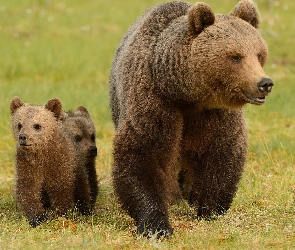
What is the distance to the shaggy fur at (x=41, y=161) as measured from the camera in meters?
7.55

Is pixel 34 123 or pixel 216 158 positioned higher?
pixel 34 123

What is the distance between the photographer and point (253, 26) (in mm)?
6859

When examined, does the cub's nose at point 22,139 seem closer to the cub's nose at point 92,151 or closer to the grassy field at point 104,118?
the grassy field at point 104,118

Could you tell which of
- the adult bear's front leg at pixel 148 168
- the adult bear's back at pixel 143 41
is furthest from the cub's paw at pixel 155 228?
the adult bear's back at pixel 143 41

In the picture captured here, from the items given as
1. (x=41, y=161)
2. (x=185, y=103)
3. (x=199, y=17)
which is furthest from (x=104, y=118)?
(x=199, y=17)

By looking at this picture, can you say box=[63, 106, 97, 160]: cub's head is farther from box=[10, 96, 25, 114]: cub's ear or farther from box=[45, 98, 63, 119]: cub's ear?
box=[10, 96, 25, 114]: cub's ear

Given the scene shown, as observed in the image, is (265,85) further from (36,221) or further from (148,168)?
(36,221)

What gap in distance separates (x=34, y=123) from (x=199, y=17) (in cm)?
211

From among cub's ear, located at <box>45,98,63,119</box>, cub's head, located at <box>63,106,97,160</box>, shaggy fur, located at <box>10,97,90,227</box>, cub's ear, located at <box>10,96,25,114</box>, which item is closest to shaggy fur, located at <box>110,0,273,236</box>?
cub's ear, located at <box>45,98,63,119</box>

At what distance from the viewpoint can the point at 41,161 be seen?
764 centimetres

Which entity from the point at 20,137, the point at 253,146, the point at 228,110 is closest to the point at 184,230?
the point at 228,110

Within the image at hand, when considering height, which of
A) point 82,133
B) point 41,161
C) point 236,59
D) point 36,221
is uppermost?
point 236,59

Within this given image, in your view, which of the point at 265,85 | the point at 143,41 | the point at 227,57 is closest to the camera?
the point at 265,85

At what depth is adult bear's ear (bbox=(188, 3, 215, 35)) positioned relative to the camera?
21.1 feet
